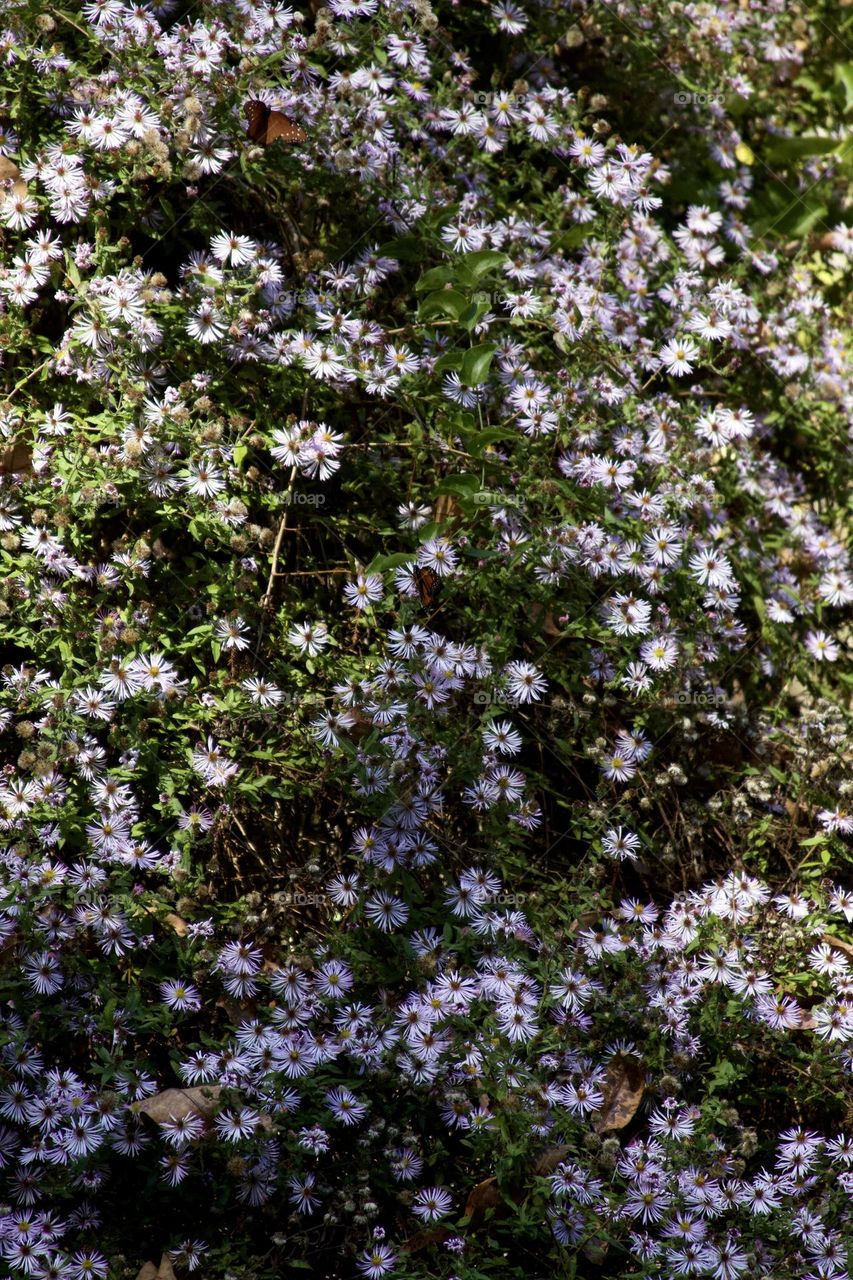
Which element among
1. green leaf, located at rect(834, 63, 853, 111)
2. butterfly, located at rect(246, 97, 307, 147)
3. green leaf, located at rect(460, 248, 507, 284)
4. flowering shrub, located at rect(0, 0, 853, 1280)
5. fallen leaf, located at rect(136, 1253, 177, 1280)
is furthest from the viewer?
green leaf, located at rect(834, 63, 853, 111)

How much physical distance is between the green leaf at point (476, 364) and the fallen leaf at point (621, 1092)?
163cm

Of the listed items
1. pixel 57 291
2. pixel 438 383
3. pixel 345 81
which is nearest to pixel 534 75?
pixel 345 81

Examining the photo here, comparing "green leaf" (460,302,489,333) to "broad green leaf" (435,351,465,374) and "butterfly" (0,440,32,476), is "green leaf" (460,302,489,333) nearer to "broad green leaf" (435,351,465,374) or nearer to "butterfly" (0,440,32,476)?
"broad green leaf" (435,351,465,374)

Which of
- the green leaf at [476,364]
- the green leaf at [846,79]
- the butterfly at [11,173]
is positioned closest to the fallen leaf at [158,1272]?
the green leaf at [476,364]

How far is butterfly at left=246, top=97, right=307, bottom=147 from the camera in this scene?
3.04 m

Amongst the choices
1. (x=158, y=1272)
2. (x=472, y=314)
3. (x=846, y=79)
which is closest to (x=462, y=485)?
(x=472, y=314)

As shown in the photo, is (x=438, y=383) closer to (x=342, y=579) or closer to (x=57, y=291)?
(x=342, y=579)

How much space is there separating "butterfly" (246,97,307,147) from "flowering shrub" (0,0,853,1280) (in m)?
0.01

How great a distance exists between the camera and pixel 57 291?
9.91ft

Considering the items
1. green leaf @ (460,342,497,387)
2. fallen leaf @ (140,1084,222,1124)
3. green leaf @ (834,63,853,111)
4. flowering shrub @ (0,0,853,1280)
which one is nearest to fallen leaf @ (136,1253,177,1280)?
flowering shrub @ (0,0,853,1280)

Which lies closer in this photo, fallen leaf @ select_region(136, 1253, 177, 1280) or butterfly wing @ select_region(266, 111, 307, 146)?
Result: fallen leaf @ select_region(136, 1253, 177, 1280)

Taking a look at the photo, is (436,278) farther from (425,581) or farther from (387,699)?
(387,699)

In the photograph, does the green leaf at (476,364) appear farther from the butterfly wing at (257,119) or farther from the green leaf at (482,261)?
the butterfly wing at (257,119)

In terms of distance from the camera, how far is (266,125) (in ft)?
9.99
